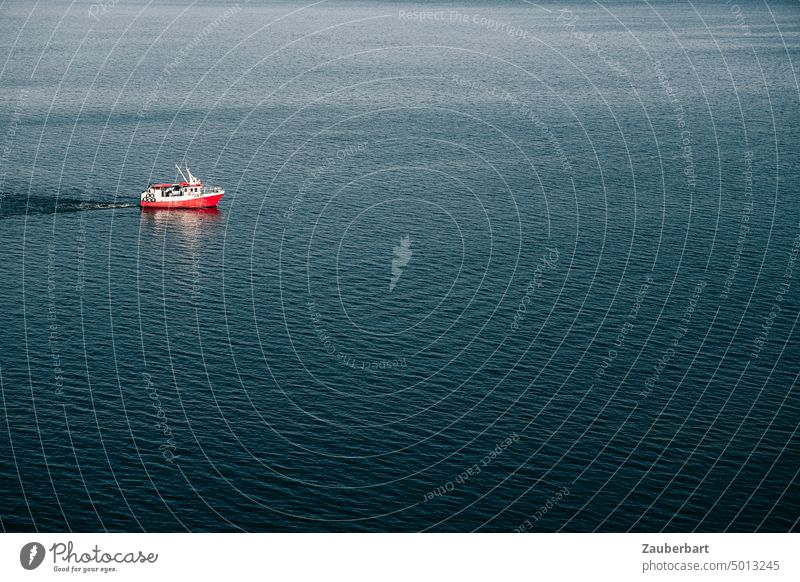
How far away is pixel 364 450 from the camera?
197m

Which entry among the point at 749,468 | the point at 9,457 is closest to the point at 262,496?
the point at 9,457

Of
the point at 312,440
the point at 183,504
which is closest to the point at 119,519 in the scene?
the point at 183,504

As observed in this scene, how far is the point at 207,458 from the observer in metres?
194

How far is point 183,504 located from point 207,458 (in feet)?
46.0

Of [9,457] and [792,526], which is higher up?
[9,457]

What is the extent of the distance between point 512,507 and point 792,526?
1764 inches

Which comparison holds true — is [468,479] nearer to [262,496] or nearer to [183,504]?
[262,496]

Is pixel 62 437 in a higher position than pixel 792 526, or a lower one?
higher

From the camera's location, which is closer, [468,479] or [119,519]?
[119,519]

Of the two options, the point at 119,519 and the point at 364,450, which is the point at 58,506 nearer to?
the point at 119,519

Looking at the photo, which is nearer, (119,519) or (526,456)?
(119,519)
